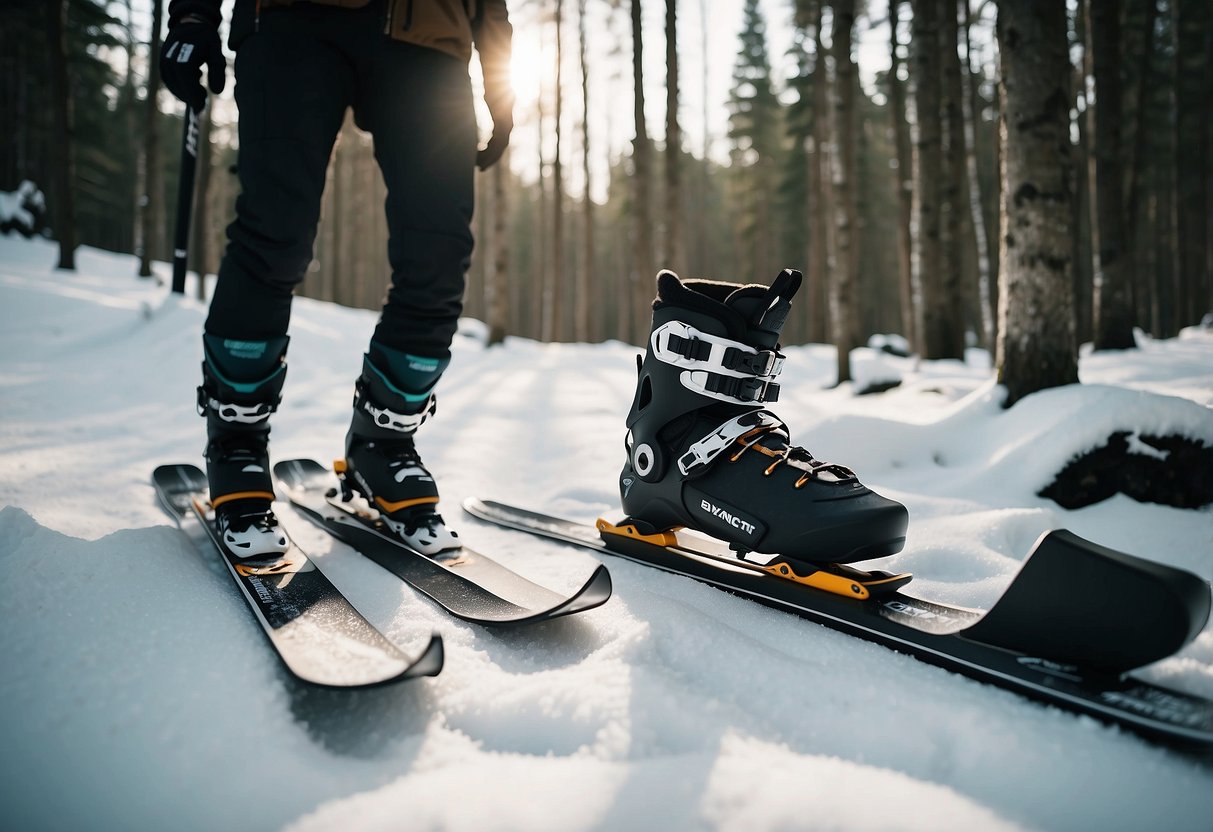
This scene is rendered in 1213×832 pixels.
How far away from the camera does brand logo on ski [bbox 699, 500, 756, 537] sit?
1.22 meters

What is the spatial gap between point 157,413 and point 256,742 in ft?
11.6

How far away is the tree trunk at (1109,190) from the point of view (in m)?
6.38

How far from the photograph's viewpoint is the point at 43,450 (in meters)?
2.34

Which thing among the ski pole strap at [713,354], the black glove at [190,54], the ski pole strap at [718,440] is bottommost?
the ski pole strap at [718,440]

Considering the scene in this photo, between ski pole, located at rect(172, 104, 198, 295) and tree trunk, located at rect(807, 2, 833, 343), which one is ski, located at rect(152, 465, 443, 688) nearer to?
ski pole, located at rect(172, 104, 198, 295)

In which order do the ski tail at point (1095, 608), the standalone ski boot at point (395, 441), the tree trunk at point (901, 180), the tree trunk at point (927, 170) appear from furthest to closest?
the tree trunk at point (901, 180)
the tree trunk at point (927, 170)
the standalone ski boot at point (395, 441)
the ski tail at point (1095, 608)

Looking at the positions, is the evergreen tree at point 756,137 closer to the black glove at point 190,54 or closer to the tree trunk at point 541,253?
the tree trunk at point 541,253

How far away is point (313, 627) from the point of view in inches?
37.8

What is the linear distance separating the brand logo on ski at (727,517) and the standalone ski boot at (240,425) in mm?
904

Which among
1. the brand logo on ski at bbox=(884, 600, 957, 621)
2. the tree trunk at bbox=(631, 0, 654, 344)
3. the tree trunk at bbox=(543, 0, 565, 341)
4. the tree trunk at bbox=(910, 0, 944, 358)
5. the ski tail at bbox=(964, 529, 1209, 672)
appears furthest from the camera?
the tree trunk at bbox=(543, 0, 565, 341)

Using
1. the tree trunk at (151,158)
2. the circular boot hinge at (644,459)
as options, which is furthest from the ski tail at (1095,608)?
the tree trunk at (151,158)

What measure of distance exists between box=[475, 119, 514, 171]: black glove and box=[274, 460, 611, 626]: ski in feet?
3.45

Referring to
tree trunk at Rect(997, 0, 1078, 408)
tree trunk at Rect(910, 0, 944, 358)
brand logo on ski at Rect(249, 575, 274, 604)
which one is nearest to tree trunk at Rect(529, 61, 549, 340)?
tree trunk at Rect(910, 0, 944, 358)

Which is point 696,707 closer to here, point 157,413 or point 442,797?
point 442,797
